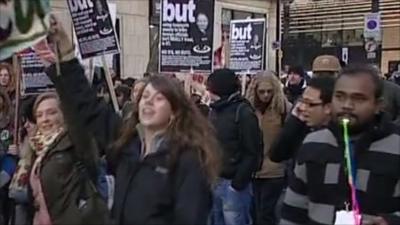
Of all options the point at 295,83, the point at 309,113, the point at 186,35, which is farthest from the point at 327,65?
the point at 186,35

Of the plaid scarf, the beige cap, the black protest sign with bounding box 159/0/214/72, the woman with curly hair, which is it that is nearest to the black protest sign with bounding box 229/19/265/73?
the black protest sign with bounding box 159/0/214/72

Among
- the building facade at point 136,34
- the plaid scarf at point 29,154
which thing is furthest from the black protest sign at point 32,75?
the building facade at point 136,34

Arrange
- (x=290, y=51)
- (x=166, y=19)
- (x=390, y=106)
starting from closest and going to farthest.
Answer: (x=390, y=106) < (x=166, y=19) < (x=290, y=51)

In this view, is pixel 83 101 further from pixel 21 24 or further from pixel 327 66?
pixel 327 66

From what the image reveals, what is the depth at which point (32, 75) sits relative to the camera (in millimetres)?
8461

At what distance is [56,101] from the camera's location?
4.98m

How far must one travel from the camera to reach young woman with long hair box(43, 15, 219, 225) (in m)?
4.06

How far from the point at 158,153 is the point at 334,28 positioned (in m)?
34.6

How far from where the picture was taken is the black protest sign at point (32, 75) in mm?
8289

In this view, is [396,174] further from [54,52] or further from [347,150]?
[54,52]

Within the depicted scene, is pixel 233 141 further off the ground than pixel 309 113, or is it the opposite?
pixel 309 113

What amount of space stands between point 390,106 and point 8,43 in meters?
4.84

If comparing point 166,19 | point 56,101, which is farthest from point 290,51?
point 56,101

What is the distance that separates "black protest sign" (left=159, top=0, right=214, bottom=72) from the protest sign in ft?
19.2
